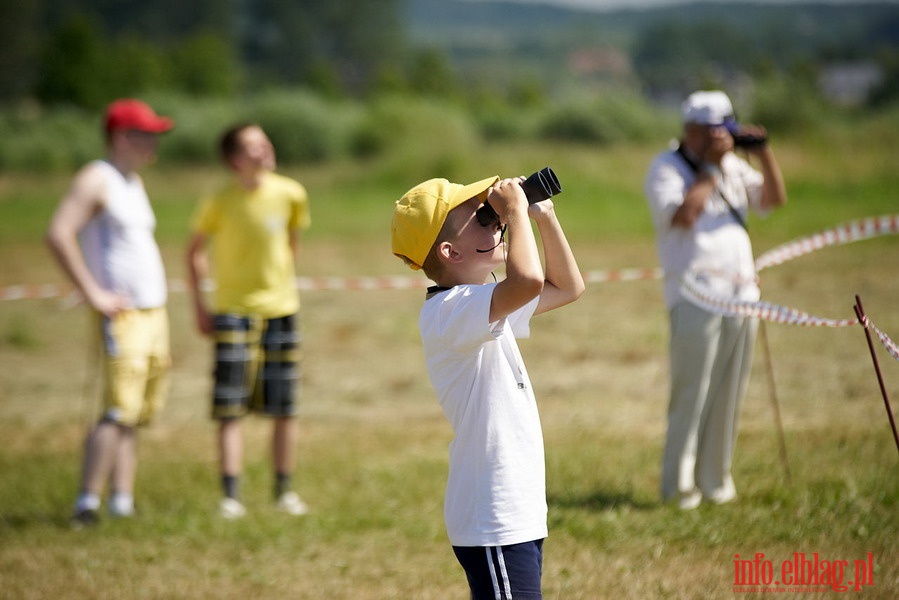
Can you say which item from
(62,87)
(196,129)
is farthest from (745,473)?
(62,87)

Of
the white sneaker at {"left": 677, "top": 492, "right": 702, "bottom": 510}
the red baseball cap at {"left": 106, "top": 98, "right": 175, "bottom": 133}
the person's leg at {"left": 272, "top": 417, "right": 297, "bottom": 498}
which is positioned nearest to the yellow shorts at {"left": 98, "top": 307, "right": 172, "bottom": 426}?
the person's leg at {"left": 272, "top": 417, "right": 297, "bottom": 498}

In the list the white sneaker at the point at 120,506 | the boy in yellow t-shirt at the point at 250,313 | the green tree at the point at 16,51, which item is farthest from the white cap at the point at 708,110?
the green tree at the point at 16,51

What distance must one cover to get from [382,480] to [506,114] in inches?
2076

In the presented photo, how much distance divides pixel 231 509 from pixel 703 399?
2.81 meters

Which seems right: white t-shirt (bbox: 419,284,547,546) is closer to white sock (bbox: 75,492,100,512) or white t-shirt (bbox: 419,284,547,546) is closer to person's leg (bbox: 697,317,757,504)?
person's leg (bbox: 697,317,757,504)

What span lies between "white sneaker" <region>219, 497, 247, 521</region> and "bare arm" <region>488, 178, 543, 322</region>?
358cm

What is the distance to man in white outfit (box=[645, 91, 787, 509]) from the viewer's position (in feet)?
18.7

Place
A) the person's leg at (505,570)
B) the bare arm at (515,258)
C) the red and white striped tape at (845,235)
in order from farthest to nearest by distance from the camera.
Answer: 1. the red and white striped tape at (845,235)
2. the person's leg at (505,570)
3. the bare arm at (515,258)

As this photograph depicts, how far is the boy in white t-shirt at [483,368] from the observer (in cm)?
Result: 321

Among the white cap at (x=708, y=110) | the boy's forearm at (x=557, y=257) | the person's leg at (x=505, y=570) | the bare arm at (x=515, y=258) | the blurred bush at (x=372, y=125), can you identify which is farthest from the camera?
Answer: the blurred bush at (x=372, y=125)

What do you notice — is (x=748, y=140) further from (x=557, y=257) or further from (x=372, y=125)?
(x=372, y=125)

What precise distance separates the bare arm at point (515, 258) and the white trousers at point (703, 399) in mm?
2766

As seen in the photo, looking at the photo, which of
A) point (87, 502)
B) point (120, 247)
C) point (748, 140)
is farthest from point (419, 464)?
point (748, 140)

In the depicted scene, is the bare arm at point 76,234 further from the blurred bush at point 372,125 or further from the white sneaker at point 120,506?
the blurred bush at point 372,125
